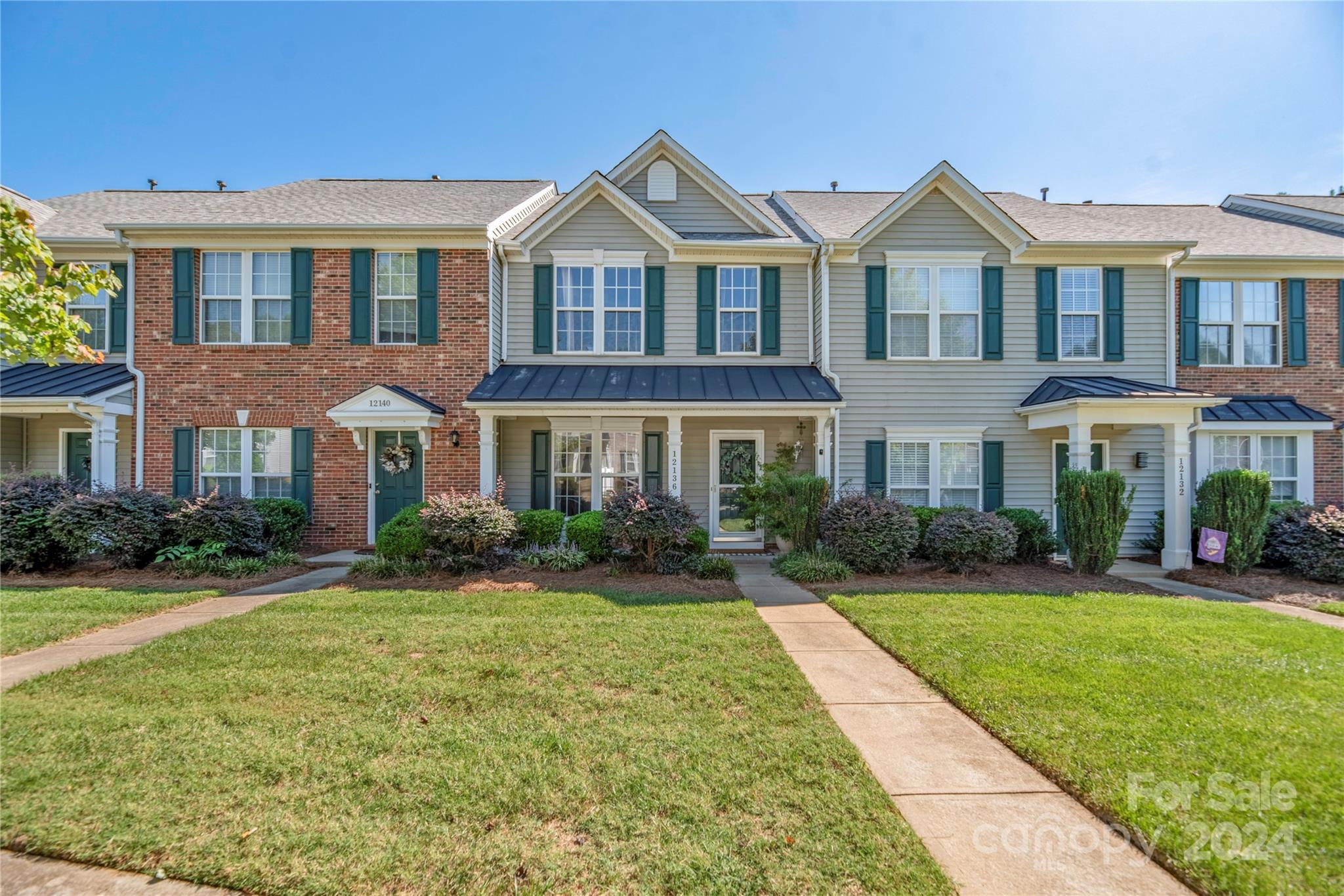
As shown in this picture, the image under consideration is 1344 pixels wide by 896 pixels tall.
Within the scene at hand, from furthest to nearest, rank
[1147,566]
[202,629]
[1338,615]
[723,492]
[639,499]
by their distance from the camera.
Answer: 1. [723,492]
2. [1147,566]
3. [639,499]
4. [1338,615]
5. [202,629]

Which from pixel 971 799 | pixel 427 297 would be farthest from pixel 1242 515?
pixel 427 297

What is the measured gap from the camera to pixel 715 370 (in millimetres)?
11344

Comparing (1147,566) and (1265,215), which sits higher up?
(1265,215)

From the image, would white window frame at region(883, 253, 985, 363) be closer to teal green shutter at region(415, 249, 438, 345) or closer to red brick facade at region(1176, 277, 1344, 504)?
red brick facade at region(1176, 277, 1344, 504)

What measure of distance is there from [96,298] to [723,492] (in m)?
12.7

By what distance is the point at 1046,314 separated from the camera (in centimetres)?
1130

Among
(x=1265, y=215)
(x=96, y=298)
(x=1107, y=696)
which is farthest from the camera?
(x=1265, y=215)

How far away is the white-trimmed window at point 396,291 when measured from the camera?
1104 centimetres

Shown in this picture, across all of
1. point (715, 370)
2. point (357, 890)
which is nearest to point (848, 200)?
point (715, 370)

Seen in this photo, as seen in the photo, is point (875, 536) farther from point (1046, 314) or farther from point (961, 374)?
point (1046, 314)

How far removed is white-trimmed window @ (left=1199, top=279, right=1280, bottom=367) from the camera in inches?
457

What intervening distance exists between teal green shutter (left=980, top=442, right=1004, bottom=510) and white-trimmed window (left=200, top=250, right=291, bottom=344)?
13778 mm

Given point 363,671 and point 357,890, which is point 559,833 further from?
point 363,671

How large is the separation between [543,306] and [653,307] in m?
2.20
